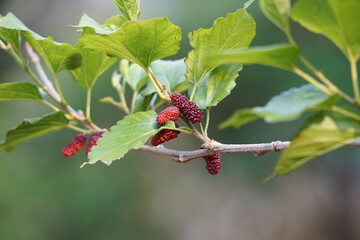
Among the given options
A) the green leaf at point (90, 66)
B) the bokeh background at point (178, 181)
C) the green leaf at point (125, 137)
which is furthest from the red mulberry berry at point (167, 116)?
the bokeh background at point (178, 181)

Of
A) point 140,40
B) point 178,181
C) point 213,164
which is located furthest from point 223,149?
point 178,181

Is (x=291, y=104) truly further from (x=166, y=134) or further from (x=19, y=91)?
(x=19, y=91)

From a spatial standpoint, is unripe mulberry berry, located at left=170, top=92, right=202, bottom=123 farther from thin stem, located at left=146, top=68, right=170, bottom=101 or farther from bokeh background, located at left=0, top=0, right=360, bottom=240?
bokeh background, located at left=0, top=0, right=360, bottom=240

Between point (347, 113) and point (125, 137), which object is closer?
point (347, 113)

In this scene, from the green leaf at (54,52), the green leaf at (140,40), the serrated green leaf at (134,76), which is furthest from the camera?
the serrated green leaf at (134,76)

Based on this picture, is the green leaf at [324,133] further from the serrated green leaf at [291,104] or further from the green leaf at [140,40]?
the green leaf at [140,40]

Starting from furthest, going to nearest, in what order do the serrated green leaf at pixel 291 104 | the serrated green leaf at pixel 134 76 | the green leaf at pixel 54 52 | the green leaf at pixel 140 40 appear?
the serrated green leaf at pixel 134 76 < the green leaf at pixel 54 52 < the green leaf at pixel 140 40 < the serrated green leaf at pixel 291 104

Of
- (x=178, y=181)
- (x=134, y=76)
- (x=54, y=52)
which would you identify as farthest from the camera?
(x=178, y=181)

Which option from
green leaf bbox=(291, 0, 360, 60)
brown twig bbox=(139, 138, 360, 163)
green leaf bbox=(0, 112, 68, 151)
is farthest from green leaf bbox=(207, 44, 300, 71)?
green leaf bbox=(0, 112, 68, 151)
